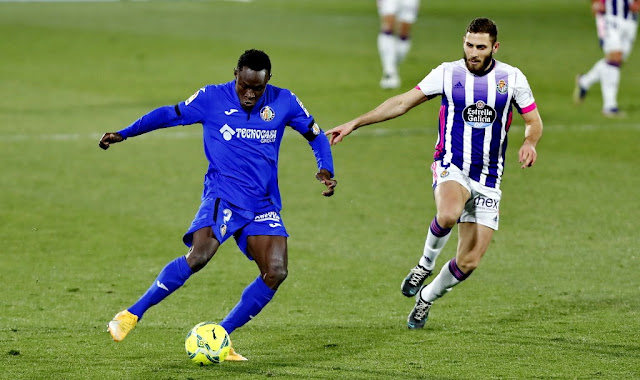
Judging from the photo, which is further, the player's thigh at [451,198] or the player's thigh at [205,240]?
the player's thigh at [451,198]

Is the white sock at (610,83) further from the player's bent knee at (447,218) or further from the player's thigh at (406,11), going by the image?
the player's bent knee at (447,218)

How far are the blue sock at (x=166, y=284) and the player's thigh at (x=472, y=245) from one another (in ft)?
6.40

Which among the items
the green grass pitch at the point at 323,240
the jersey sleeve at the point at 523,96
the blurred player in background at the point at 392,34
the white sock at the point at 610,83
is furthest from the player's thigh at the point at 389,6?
the jersey sleeve at the point at 523,96

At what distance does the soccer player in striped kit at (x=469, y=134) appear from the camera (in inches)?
304

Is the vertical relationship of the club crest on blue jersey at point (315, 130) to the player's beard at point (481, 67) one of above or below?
below

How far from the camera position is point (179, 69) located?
2347cm

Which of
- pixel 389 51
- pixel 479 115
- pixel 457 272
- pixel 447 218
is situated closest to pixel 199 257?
pixel 447 218

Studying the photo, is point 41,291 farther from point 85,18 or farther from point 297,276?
point 85,18

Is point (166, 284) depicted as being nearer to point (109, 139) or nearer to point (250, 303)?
point (250, 303)

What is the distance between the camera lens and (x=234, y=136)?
7.09m

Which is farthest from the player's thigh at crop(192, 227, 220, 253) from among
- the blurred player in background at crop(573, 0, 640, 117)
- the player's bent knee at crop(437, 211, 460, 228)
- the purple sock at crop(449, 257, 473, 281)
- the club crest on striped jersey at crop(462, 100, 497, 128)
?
the blurred player in background at crop(573, 0, 640, 117)

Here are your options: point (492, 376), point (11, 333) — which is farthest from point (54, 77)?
point (492, 376)

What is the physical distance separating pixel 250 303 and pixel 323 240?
3.96m

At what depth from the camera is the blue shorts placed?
6.96m
